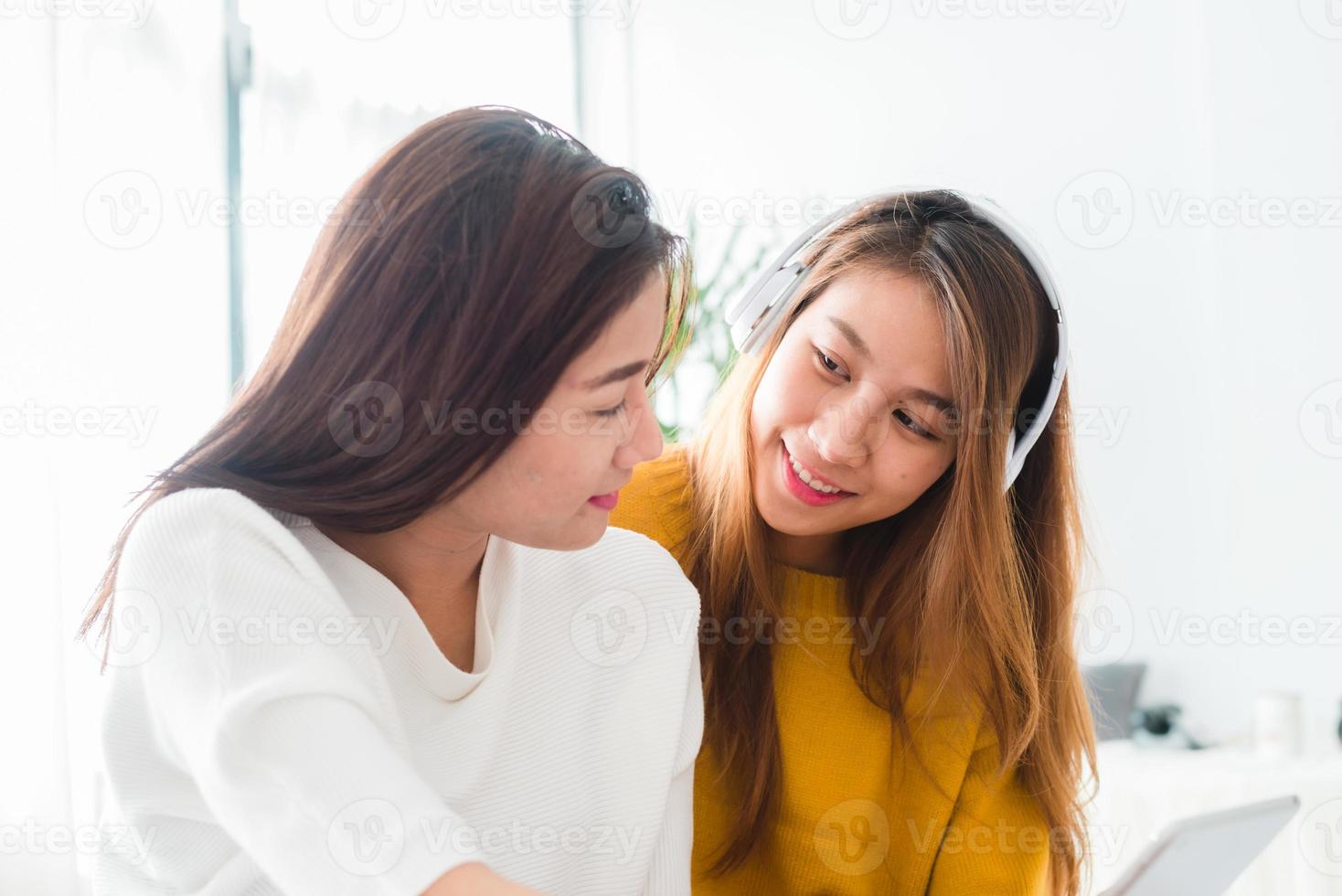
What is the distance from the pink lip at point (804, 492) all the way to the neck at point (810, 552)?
17 centimetres

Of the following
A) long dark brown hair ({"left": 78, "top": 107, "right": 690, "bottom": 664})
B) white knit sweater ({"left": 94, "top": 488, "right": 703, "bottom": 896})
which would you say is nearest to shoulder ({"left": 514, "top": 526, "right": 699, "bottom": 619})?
white knit sweater ({"left": 94, "top": 488, "right": 703, "bottom": 896})

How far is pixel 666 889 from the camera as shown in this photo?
114 centimetres

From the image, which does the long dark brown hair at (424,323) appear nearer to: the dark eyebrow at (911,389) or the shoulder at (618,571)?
the shoulder at (618,571)

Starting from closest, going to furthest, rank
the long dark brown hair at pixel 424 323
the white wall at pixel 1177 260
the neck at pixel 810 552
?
the long dark brown hair at pixel 424 323, the neck at pixel 810 552, the white wall at pixel 1177 260

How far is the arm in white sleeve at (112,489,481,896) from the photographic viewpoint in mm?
724

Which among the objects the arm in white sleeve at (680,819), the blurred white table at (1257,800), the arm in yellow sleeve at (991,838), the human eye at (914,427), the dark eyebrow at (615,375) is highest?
the dark eyebrow at (615,375)

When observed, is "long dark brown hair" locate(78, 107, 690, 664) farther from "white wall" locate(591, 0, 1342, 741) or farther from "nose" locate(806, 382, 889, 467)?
"white wall" locate(591, 0, 1342, 741)

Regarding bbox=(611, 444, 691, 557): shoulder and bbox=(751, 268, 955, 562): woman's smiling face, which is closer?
bbox=(751, 268, 955, 562): woman's smiling face

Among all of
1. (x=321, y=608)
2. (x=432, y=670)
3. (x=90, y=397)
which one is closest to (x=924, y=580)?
(x=432, y=670)

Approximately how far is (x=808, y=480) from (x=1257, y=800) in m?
1.44

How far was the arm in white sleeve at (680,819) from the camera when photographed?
3.76 ft

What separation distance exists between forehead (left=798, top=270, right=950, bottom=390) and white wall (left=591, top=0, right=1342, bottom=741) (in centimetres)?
162

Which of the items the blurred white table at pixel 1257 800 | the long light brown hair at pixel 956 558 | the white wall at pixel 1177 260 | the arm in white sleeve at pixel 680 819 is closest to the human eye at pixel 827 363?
the long light brown hair at pixel 956 558

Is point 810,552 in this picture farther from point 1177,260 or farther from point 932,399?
point 1177,260
